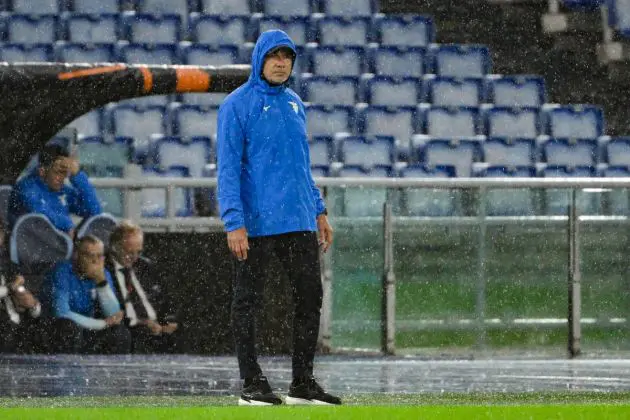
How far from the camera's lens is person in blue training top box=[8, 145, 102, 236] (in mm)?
12094

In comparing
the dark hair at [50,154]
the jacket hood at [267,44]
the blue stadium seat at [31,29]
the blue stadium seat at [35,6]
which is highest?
the blue stadium seat at [35,6]

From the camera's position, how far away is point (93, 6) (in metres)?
18.8

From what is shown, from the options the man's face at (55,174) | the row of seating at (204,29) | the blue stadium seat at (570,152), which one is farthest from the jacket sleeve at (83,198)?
the blue stadium seat at (570,152)

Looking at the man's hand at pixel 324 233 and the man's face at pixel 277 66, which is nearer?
the man's face at pixel 277 66

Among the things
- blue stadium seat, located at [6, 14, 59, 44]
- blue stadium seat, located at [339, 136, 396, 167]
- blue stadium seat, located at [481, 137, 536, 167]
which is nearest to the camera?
blue stadium seat, located at [339, 136, 396, 167]

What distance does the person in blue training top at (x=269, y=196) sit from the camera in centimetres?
705

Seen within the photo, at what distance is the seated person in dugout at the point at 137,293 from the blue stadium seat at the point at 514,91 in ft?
24.1

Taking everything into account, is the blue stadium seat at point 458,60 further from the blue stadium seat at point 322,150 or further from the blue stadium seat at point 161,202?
the blue stadium seat at point 161,202

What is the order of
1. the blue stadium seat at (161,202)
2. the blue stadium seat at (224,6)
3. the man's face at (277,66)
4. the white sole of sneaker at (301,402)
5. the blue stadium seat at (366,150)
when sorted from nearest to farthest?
the man's face at (277,66)
the white sole of sneaker at (301,402)
the blue stadium seat at (161,202)
the blue stadium seat at (366,150)
the blue stadium seat at (224,6)

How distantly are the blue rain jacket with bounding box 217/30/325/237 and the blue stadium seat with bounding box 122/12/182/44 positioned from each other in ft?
37.4

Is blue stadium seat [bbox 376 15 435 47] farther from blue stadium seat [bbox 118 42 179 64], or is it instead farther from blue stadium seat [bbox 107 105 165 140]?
blue stadium seat [bbox 107 105 165 140]

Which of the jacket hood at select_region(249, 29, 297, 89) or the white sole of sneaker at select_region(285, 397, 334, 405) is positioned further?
the white sole of sneaker at select_region(285, 397, 334, 405)

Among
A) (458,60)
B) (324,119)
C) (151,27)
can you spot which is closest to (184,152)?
(324,119)

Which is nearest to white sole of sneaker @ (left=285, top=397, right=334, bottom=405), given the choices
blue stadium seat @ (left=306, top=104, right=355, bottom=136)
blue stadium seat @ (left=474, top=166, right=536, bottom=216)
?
blue stadium seat @ (left=474, top=166, right=536, bottom=216)
